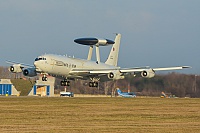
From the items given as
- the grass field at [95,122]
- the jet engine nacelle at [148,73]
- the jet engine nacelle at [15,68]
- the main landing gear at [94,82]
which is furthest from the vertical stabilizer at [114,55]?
the grass field at [95,122]

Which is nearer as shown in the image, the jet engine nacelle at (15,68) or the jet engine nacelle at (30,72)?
the jet engine nacelle at (30,72)

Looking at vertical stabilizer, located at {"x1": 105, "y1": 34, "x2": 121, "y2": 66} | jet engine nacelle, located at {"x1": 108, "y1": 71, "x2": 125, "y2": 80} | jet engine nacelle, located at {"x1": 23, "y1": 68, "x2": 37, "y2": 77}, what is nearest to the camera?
jet engine nacelle, located at {"x1": 108, "y1": 71, "x2": 125, "y2": 80}

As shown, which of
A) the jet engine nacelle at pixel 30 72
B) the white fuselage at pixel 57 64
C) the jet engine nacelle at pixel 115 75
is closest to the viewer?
the white fuselage at pixel 57 64

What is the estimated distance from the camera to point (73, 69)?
8894 cm

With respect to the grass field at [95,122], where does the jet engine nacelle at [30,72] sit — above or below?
above

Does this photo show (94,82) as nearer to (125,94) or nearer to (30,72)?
(30,72)

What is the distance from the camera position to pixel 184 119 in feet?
151

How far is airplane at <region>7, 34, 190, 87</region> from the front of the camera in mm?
85688

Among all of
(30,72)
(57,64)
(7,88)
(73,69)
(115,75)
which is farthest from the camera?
(7,88)

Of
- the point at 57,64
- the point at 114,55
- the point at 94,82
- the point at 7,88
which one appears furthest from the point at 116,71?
the point at 7,88

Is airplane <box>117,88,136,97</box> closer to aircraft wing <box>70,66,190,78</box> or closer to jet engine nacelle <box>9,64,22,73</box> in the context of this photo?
aircraft wing <box>70,66,190,78</box>

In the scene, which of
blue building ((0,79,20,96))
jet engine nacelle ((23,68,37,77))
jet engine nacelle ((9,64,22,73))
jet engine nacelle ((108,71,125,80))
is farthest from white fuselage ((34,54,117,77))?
blue building ((0,79,20,96))

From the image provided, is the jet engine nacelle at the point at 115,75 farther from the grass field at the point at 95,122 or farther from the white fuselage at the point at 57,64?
the grass field at the point at 95,122

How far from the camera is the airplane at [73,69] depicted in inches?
3374
